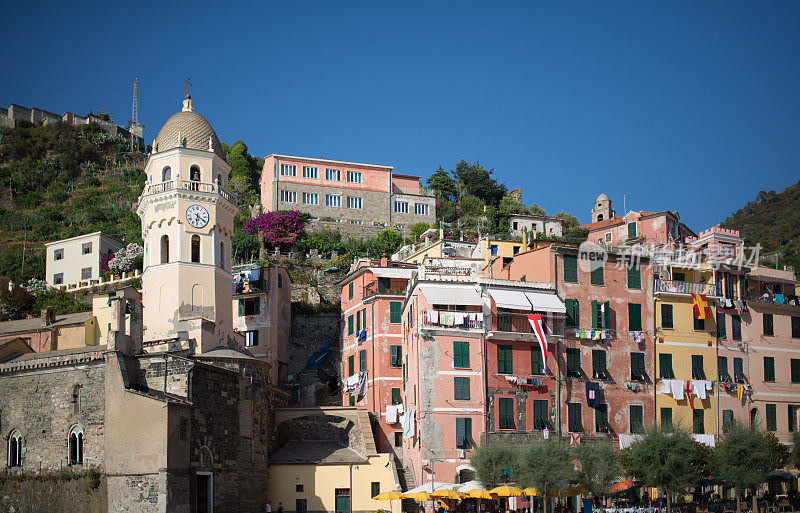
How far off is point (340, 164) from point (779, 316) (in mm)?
46322

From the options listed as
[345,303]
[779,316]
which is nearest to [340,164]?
[345,303]

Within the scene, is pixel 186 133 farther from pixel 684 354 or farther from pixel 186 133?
pixel 684 354

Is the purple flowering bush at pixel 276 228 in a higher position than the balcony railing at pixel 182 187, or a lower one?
higher

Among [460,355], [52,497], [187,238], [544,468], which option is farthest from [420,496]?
[187,238]

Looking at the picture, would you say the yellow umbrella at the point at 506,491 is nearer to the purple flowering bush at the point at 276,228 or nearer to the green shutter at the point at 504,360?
the green shutter at the point at 504,360

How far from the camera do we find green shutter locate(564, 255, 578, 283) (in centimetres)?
5169

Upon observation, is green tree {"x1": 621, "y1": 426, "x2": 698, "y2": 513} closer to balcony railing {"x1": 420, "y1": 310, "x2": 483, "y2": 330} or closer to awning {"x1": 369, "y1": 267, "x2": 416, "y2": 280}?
balcony railing {"x1": 420, "y1": 310, "x2": 483, "y2": 330}

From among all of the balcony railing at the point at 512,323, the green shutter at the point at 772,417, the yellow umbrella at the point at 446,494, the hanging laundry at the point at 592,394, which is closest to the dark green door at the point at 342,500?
the yellow umbrella at the point at 446,494

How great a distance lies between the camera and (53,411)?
1633 inches

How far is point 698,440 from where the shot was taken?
5109 centimetres

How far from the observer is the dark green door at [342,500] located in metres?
48.5

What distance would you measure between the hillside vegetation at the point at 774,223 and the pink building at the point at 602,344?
29860mm

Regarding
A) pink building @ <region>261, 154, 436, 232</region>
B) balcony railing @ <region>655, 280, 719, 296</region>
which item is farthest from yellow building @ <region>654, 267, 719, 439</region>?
pink building @ <region>261, 154, 436, 232</region>

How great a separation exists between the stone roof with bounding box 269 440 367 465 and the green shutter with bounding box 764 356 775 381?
25.0 m
